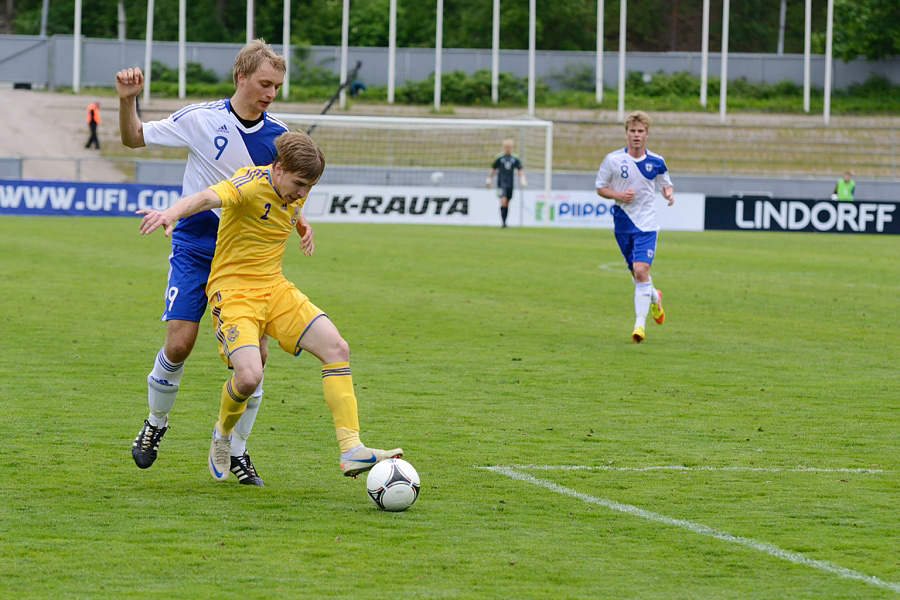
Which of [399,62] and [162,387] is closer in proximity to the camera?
[162,387]

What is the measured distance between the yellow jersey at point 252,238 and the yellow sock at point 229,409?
1.58ft

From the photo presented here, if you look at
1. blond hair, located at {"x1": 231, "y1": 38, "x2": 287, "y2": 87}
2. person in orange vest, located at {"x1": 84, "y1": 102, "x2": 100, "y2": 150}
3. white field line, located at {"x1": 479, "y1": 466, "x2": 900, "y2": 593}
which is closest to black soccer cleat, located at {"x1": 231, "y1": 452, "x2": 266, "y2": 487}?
white field line, located at {"x1": 479, "y1": 466, "x2": 900, "y2": 593}

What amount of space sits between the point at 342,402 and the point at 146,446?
3.63 ft

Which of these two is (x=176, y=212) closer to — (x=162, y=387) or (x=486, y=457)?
(x=162, y=387)

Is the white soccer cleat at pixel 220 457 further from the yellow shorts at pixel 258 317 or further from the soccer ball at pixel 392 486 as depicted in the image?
the soccer ball at pixel 392 486

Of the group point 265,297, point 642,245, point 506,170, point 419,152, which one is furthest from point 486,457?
point 419,152

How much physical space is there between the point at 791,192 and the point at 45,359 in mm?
38378

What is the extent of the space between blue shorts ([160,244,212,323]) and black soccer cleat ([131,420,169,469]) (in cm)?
56

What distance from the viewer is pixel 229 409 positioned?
593cm

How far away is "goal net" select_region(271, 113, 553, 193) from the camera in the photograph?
3791cm

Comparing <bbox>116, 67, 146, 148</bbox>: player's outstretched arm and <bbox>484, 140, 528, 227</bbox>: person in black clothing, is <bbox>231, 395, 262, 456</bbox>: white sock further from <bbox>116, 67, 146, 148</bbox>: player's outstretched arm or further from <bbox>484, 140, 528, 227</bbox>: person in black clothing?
<bbox>484, 140, 528, 227</bbox>: person in black clothing

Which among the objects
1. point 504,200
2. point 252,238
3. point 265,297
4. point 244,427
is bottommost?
point 244,427

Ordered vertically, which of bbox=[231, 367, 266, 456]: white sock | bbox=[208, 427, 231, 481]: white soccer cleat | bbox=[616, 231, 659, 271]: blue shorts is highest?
bbox=[616, 231, 659, 271]: blue shorts

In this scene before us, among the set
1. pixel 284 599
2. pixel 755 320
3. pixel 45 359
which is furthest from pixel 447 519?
pixel 755 320
